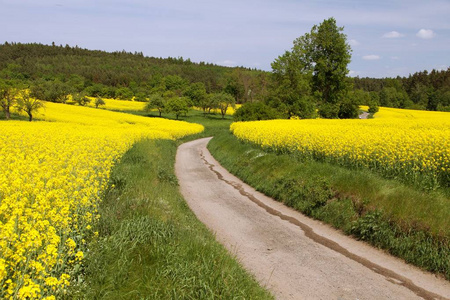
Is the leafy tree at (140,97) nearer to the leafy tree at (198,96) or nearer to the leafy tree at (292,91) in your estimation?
the leafy tree at (198,96)

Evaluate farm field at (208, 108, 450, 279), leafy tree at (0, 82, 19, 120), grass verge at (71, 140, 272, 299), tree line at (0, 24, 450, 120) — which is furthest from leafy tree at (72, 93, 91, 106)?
grass verge at (71, 140, 272, 299)

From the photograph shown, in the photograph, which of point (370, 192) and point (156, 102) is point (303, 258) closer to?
point (370, 192)

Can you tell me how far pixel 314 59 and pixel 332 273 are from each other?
47065 millimetres

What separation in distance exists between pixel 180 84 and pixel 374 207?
133473 millimetres

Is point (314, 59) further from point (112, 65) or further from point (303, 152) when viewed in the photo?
point (112, 65)

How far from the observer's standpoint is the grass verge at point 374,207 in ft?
22.9

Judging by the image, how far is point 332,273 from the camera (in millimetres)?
6586

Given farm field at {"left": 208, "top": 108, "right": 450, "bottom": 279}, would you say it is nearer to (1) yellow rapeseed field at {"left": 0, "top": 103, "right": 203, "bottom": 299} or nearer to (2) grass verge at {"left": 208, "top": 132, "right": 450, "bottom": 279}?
(2) grass verge at {"left": 208, "top": 132, "right": 450, "bottom": 279}

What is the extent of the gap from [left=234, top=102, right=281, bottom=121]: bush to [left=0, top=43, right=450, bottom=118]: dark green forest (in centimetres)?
170

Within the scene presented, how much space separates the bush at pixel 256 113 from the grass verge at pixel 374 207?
2774 cm

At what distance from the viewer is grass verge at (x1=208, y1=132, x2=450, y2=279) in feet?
22.9

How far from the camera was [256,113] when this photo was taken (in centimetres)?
4156

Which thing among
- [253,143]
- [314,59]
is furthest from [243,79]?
[253,143]

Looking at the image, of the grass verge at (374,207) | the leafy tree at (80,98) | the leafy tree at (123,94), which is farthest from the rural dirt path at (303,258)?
the leafy tree at (123,94)
